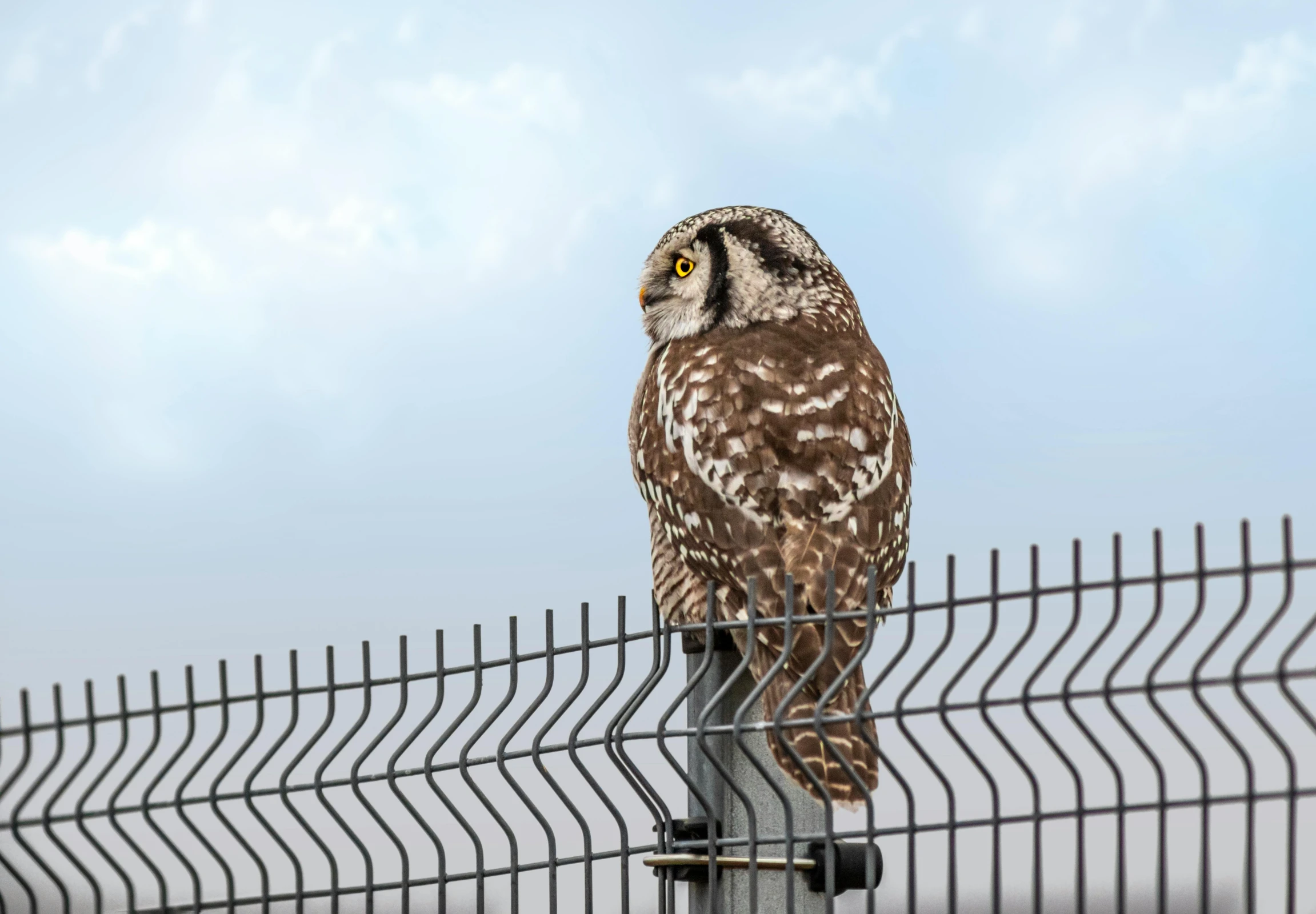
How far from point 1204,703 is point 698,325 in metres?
3.20

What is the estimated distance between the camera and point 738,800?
4.58 m

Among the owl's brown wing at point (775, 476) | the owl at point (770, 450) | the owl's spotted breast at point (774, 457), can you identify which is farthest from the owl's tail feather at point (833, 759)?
the owl's spotted breast at point (774, 457)

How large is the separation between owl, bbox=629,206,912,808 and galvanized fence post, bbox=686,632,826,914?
0.45ft

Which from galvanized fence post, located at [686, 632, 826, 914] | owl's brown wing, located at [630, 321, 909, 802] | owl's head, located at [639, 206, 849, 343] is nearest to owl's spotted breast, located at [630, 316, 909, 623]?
owl's brown wing, located at [630, 321, 909, 802]

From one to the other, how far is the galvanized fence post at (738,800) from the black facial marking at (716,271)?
1.78 meters

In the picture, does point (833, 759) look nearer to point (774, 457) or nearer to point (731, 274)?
point (774, 457)

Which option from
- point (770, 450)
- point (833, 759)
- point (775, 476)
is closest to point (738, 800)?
point (833, 759)

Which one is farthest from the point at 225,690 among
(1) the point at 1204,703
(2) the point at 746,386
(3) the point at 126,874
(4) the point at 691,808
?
(1) the point at 1204,703

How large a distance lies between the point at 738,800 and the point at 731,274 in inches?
94.7

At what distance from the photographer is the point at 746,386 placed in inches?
217

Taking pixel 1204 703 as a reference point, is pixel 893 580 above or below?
above

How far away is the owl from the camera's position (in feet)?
16.5

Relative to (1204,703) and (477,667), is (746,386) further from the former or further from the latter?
(1204,703)

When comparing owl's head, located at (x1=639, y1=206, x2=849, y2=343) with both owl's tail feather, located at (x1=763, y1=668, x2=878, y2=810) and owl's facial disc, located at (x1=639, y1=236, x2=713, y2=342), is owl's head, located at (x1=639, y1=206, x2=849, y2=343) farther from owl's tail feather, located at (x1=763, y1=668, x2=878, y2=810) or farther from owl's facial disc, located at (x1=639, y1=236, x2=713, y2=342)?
owl's tail feather, located at (x1=763, y1=668, x2=878, y2=810)
